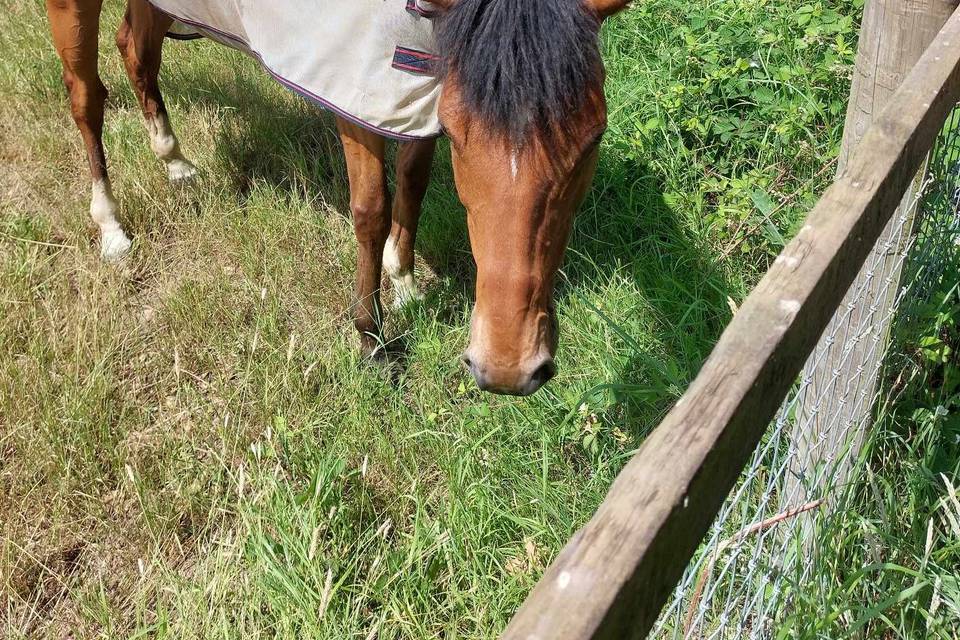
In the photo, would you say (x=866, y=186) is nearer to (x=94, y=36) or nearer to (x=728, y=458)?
(x=728, y=458)

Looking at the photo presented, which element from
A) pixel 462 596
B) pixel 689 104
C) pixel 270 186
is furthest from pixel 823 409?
pixel 270 186

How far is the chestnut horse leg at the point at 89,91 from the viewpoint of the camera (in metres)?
3.49

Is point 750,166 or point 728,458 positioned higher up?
point 728,458

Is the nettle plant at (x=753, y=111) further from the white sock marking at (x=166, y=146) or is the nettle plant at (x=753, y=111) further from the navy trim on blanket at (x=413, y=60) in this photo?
the white sock marking at (x=166, y=146)

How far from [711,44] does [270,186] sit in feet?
7.18

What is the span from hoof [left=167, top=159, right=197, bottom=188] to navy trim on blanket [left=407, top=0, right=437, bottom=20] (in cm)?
209

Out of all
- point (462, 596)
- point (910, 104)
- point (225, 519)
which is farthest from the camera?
point (225, 519)

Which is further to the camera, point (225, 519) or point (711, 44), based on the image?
point (711, 44)

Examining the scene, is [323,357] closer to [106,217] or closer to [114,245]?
[114,245]

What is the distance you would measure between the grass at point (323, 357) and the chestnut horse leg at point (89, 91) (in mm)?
113

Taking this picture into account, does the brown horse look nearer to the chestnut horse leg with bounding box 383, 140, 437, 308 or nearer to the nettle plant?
the chestnut horse leg with bounding box 383, 140, 437, 308

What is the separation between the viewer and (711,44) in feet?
11.6

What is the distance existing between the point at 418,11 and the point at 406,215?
1179 millimetres

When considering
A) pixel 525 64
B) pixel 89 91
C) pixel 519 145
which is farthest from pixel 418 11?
pixel 89 91
